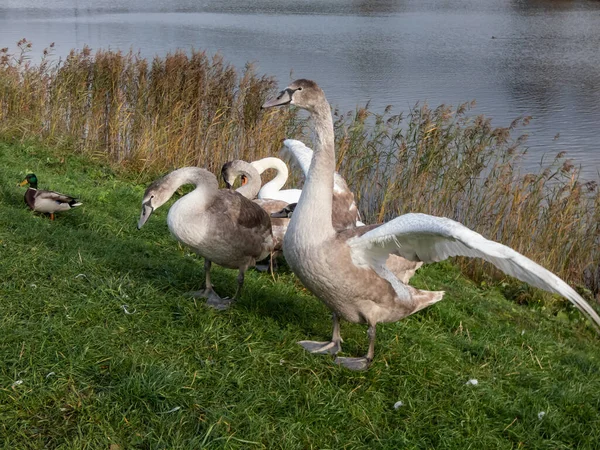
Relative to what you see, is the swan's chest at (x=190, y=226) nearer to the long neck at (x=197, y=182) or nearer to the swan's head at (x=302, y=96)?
the long neck at (x=197, y=182)

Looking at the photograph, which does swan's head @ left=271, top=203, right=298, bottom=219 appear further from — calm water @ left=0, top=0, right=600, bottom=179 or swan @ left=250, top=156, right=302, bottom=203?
calm water @ left=0, top=0, right=600, bottom=179

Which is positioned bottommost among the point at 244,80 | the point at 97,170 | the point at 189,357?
the point at 97,170

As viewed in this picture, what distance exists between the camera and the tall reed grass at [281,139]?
27.5ft

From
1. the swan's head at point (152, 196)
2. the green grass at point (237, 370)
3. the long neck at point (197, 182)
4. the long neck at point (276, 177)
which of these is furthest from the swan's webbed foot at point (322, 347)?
the long neck at point (276, 177)

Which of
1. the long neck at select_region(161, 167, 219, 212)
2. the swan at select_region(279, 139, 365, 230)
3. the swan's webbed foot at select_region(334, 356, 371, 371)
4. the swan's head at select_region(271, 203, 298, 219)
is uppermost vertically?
the long neck at select_region(161, 167, 219, 212)

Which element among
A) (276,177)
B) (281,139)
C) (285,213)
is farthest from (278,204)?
(281,139)

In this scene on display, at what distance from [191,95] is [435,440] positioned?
8462 millimetres

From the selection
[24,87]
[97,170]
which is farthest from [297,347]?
[24,87]

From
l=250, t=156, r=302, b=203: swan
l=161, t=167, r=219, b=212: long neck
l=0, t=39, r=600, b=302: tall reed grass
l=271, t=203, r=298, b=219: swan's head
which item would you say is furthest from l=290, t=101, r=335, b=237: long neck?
l=0, t=39, r=600, b=302: tall reed grass

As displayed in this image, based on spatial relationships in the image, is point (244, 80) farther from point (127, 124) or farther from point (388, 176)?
point (388, 176)

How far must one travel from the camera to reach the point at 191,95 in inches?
442

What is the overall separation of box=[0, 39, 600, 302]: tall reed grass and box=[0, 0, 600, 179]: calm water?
1233 mm

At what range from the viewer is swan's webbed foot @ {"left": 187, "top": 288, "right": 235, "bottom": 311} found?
5.18 metres

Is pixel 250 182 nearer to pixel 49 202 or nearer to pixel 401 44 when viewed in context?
pixel 49 202
